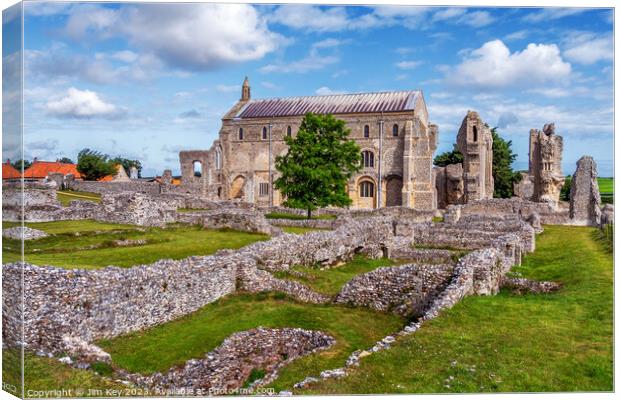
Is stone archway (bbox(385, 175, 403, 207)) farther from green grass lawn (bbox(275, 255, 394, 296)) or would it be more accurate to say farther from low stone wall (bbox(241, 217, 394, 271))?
green grass lawn (bbox(275, 255, 394, 296))

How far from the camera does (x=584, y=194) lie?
36531 millimetres

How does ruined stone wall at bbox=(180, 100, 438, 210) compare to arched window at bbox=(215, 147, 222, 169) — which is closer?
ruined stone wall at bbox=(180, 100, 438, 210)

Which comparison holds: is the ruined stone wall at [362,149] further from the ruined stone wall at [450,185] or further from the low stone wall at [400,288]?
the low stone wall at [400,288]

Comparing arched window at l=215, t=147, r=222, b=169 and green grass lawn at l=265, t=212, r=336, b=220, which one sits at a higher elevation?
arched window at l=215, t=147, r=222, b=169

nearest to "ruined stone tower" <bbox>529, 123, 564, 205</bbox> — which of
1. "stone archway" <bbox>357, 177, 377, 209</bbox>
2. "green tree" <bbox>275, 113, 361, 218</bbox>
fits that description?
"stone archway" <bbox>357, 177, 377, 209</bbox>

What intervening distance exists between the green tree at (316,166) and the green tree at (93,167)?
108ft

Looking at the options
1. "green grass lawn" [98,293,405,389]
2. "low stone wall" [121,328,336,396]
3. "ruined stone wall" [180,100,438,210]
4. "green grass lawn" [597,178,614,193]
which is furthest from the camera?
"ruined stone wall" [180,100,438,210]

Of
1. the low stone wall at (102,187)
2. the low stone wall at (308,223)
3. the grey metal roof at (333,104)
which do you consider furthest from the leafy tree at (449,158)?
the low stone wall at (308,223)

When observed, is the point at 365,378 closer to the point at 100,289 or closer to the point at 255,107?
the point at 100,289

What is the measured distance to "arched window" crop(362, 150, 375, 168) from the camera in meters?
61.9

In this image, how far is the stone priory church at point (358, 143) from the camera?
59.5 m

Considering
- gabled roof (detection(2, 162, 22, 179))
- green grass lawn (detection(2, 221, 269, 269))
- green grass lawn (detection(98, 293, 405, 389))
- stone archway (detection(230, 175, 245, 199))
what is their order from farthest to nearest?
stone archway (detection(230, 175, 245, 199)), green grass lawn (detection(2, 221, 269, 269)), green grass lawn (detection(98, 293, 405, 389)), gabled roof (detection(2, 162, 22, 179))

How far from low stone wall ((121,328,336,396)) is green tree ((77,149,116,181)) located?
58.3m

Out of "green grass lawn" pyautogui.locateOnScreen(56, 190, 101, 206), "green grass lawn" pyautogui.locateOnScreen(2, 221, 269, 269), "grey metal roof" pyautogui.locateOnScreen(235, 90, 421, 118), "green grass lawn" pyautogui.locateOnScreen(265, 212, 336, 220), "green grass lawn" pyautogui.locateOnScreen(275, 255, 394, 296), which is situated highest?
"grey metal roof" pyautogui.locateOnScreen(235, 90, 421, 118)
